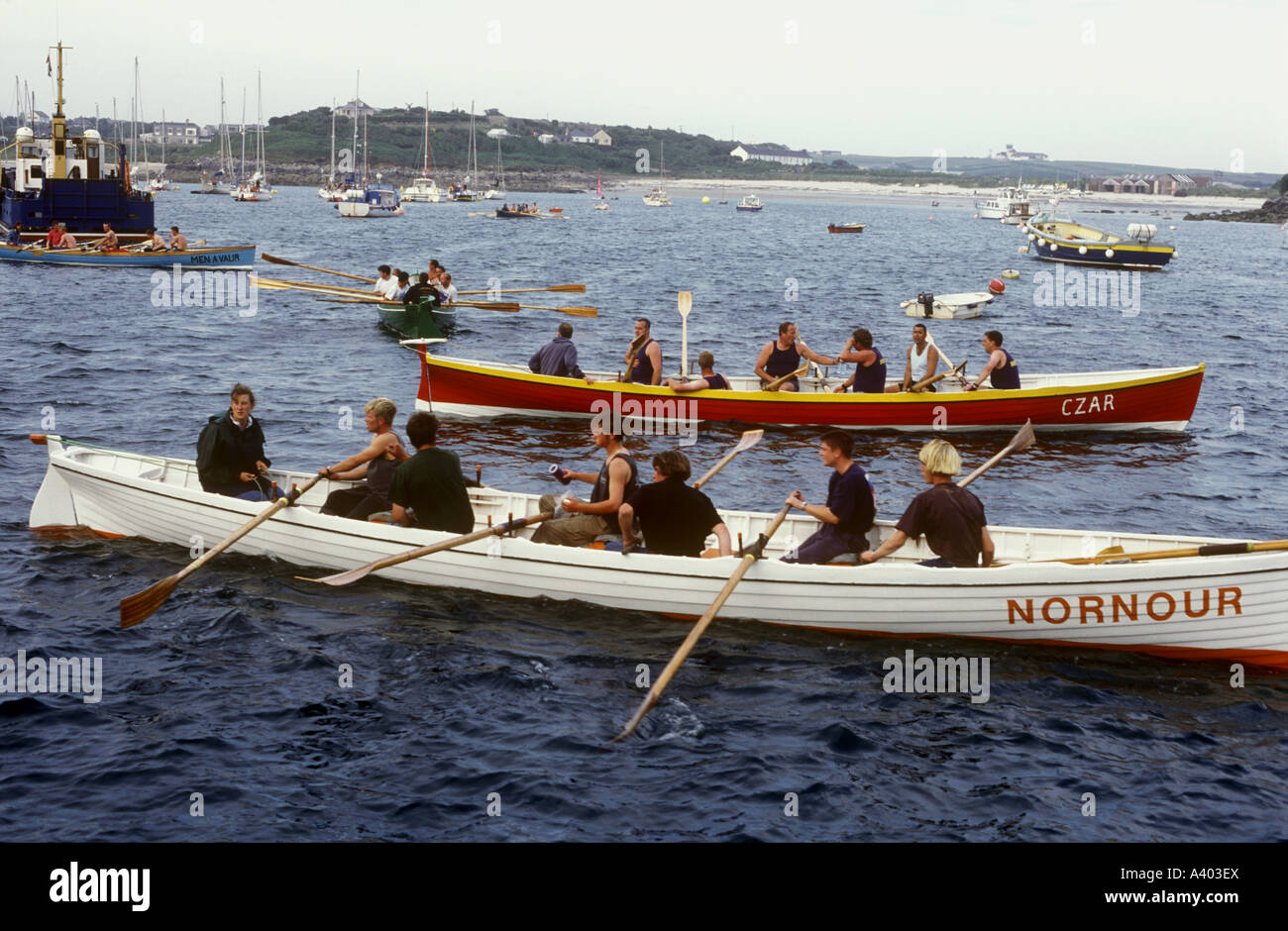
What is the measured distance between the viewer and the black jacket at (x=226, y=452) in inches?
514

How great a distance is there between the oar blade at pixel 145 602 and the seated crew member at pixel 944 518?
6.83 meters

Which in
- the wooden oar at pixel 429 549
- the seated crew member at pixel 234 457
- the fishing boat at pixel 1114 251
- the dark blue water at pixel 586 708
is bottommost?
the dark blue water at pixel 586 708

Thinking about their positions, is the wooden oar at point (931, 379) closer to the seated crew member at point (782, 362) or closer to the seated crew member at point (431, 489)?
the seated crew member at point (782, 362)

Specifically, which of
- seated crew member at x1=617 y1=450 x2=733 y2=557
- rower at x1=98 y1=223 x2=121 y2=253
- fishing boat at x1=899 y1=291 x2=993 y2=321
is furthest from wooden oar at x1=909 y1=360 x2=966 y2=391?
rower at x1=98 y1=223 x2=121 y2=253

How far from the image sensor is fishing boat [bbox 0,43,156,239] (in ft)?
163

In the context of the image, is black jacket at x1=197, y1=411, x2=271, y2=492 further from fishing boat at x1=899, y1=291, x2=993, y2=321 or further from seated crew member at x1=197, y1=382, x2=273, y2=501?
fishing boat at x1=899, y1=291, x2=993, y2=321

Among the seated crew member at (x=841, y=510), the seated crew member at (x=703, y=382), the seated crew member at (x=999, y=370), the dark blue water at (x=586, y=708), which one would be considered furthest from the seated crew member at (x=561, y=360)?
the seated crew member at (x=841, y=510)

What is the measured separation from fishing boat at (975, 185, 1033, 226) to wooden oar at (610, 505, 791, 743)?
437 feet

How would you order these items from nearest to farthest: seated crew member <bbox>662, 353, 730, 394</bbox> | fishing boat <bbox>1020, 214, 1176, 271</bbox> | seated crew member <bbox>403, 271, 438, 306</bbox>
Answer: seated crew member <bbox>662, 353, 730, 394</bbox> → seated crew member <bbox>403, 271, 438, 306</bbox> → fishing boat <bbox>1020, 214, 1176, 271</bbox>

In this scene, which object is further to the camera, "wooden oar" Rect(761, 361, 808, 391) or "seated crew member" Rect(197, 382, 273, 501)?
"wooden oar" Rect(761, 361, 808, 391)

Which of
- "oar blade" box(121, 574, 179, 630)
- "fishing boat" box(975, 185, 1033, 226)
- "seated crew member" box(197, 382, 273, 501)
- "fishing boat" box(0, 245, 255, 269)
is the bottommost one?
"oar blade" box(121, 574, 179, 630)

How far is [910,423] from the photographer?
20.6 meters

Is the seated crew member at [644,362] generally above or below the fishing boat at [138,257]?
below
